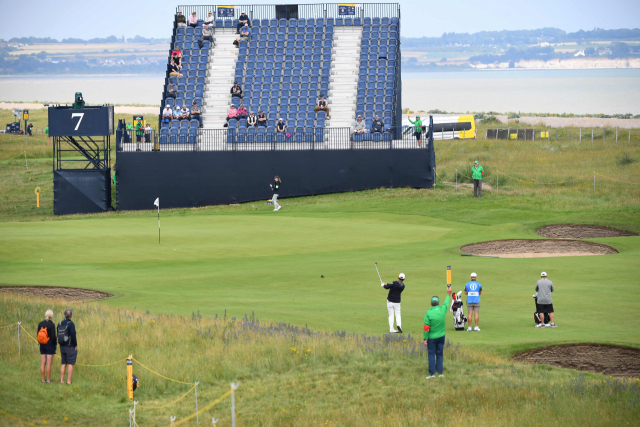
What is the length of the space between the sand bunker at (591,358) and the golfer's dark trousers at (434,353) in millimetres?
2153

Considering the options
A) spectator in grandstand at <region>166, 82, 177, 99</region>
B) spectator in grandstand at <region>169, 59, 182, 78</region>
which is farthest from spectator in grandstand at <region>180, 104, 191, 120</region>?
spectator in grandstand at <region>169, 59, 182, 78</region>

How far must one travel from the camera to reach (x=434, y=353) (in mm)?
13578

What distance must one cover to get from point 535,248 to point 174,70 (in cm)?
3048

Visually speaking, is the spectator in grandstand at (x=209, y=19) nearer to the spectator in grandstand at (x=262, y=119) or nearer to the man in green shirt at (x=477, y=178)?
the spectator in grandstand at (x=262, y=119)

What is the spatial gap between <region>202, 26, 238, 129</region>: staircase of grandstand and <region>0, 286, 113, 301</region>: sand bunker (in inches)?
995

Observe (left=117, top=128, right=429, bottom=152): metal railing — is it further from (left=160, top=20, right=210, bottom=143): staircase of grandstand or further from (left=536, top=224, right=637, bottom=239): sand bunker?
(left=536, top=224, right=637, bottom=239): sand bunker

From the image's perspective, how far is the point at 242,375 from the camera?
14.2 metres

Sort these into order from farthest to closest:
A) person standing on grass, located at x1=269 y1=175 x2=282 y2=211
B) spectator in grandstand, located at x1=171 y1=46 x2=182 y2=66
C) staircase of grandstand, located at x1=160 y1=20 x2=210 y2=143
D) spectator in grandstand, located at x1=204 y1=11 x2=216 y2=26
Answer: spectator in grandstand, located at x1=204 y1=11 x2=216 y2=26 < spectator in grandstand, located at x1=171 y1=46 x2=182 y2=66 < staircase of grandstand, located at x1=160 y1=20 x2=210 y2=143 < person standing on grass, located at x1=269 y1=175 x2=282 y2=211

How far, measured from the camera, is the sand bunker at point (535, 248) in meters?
26.8

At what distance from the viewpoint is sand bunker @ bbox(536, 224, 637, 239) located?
3025cm

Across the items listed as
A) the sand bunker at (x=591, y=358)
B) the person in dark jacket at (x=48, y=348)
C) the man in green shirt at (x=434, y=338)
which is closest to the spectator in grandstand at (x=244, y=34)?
the person in dark jacket at (x=48, y=348)

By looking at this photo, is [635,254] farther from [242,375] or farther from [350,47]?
[350,47]

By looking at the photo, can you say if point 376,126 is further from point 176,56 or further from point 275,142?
point 176,56

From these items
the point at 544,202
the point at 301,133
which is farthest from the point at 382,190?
the point at 544,202
